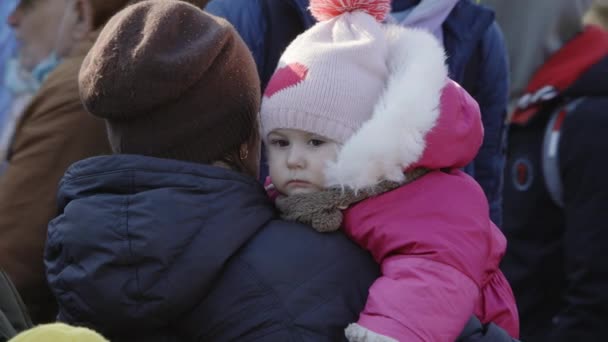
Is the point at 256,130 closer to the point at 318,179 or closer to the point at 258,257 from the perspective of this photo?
the point at 318,179

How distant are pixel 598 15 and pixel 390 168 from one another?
3.89 metres

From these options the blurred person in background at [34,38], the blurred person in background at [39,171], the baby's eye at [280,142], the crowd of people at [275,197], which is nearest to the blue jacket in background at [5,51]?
the blurred person in background at [34,38]

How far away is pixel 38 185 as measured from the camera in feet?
9.07

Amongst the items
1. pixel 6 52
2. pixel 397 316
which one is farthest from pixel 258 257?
pixel 6 52

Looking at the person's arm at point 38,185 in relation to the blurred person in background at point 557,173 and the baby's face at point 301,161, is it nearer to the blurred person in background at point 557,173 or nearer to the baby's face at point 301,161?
the baby's face at point 301,161

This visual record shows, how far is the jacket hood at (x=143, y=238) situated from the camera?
1813mm

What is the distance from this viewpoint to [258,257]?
1.86 metres

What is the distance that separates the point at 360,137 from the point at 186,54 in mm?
395

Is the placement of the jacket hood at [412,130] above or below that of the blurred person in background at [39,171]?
above

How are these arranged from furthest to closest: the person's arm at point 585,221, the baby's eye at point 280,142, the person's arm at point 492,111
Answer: the person's arm at point 585,221 < the person's arm at point 492,111 < the baby's eye at point 280,142

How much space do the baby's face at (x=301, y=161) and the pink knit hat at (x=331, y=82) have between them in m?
0.03

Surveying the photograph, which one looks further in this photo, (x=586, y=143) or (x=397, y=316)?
(x=586, y=143)

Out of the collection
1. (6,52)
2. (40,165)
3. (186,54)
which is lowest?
(6,52)

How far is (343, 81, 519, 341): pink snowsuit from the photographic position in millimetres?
1915
